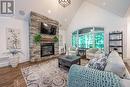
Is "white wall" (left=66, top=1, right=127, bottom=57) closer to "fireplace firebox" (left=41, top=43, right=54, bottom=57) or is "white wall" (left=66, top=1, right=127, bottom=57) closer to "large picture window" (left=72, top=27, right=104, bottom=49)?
"large picture window" (left=72, top=27, right=104, bottom=49)

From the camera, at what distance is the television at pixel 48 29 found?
241 inches

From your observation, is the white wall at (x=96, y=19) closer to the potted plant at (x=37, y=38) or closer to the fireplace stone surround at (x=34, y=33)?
the fireplace stone surround at (x=34, y=33)

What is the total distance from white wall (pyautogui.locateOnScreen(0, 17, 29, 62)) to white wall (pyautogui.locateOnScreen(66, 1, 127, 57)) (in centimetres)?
437

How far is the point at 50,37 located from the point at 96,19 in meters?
3.58

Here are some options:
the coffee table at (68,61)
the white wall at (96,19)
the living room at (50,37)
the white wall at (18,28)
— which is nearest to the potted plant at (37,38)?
the living room at (50,37)

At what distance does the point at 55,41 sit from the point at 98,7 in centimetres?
390

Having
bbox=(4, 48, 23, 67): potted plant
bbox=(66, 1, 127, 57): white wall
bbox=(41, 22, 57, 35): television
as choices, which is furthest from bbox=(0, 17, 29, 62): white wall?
bbox=(66, 1, 127, 57): white wall

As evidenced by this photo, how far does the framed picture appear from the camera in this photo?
472 cm

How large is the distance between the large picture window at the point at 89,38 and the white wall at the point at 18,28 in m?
4.49

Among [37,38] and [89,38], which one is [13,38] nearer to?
[37,38]

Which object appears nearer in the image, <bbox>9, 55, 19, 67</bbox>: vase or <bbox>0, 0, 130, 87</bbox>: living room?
<bbox>0, 0, 130, 87</bbox>: living room

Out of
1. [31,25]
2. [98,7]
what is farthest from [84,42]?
[31,25]

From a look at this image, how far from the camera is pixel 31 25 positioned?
5.37 m

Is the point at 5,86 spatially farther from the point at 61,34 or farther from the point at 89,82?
the point at 61,34
